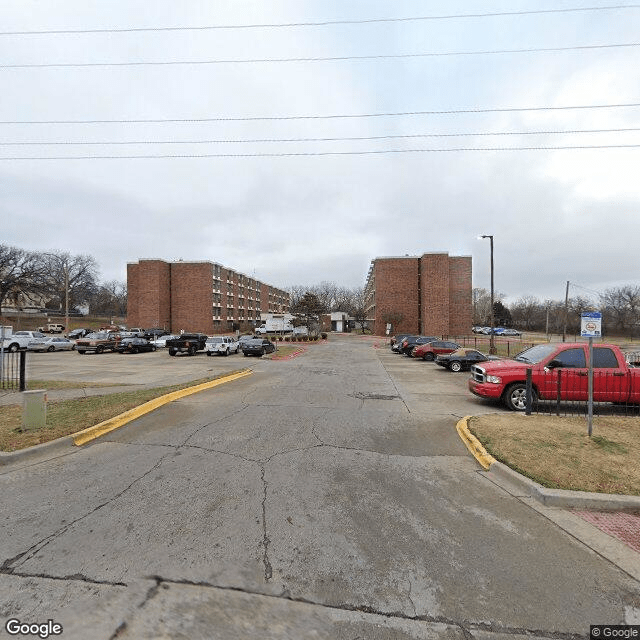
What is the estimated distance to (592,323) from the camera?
19.7ft

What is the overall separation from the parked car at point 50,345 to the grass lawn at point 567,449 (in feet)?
108

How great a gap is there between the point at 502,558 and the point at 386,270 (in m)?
57.3

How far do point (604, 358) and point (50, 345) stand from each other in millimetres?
35656

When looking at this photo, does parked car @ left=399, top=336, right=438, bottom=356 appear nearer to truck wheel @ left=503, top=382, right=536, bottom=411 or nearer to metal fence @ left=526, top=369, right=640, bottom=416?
truck wheel @ left=503, top=382, right=536, bottom=411

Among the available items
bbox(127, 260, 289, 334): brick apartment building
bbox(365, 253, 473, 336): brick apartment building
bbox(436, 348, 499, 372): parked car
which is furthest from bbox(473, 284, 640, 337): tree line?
bbox(127, 260, 289, 334): brick apartment building

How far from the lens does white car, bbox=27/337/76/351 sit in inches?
1059

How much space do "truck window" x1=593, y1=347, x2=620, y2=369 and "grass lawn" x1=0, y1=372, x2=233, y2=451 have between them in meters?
11.2

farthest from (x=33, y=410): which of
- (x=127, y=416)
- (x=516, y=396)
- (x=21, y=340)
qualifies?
(x=21, y=340)

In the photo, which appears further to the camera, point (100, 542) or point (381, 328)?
point (381, 328)

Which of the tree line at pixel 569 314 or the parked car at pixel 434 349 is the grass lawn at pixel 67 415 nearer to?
the parked car at pixel 434 349

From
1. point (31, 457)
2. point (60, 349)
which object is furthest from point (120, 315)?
point (31, 457)

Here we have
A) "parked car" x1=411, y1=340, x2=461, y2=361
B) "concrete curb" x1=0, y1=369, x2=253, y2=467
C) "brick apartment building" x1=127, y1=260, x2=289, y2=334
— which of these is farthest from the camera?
"brick apartment building" x1=127, y1=260, x2=289, y2=334

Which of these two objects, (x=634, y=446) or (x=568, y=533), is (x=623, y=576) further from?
(x=634, y=446)

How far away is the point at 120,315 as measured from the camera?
10794cm
